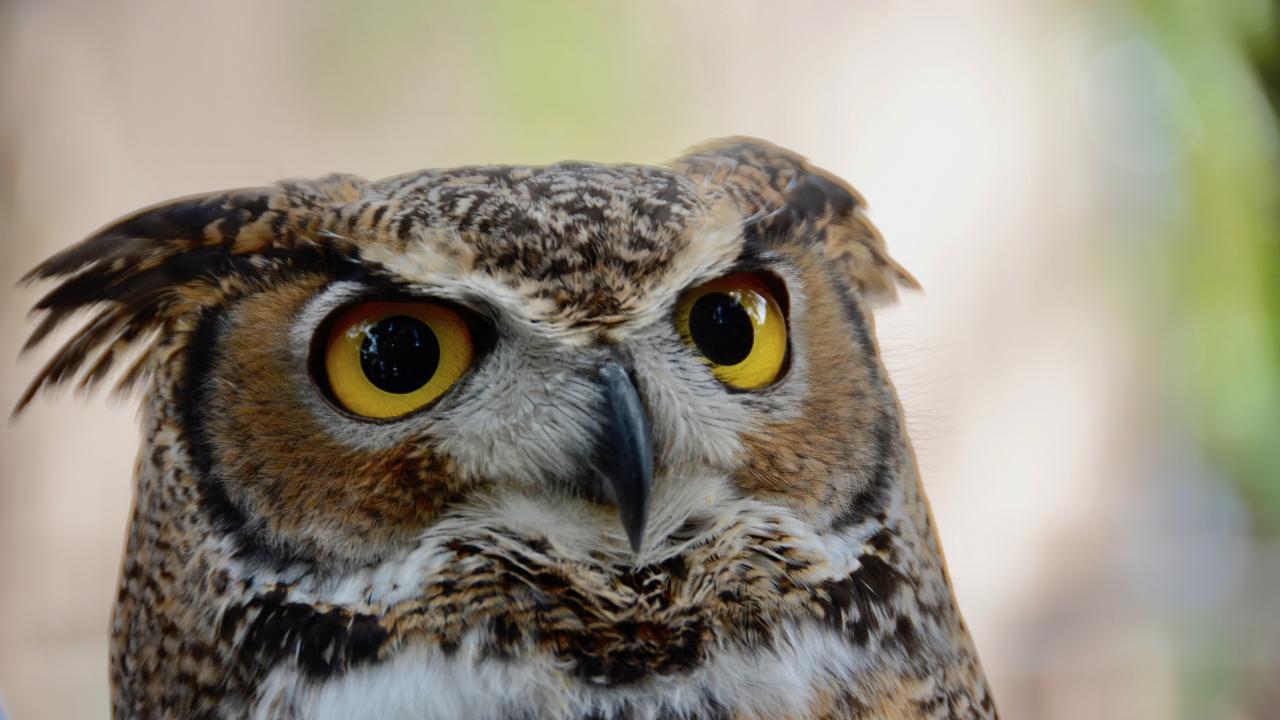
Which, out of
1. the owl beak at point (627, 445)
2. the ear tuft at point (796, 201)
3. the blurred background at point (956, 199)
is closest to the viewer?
the owl beak at point (627, 445)

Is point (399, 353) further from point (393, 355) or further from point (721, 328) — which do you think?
point (721, 328)

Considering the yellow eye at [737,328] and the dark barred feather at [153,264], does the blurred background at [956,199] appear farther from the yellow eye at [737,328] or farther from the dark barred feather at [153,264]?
the yellow eye at [737,328]

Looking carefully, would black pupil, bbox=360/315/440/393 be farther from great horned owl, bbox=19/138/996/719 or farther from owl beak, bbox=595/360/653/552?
owl beak, bbox=595/360/653/552

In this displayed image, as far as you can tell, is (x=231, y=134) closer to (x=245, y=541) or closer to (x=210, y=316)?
(x=210, y=316)

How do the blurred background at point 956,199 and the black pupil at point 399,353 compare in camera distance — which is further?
the blurred background at point 956,199

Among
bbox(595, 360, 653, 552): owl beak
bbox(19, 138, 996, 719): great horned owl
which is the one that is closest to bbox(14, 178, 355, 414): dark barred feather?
bbox(19, 138, 996, 719): great horned owl

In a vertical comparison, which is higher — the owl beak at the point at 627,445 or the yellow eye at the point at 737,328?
the yellow eye at the point at 737,328

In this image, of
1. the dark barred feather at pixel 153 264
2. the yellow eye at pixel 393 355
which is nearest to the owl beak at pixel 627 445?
the yellow eye at pixel 393 355

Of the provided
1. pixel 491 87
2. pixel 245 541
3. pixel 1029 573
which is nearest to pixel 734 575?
pixel 245 541
